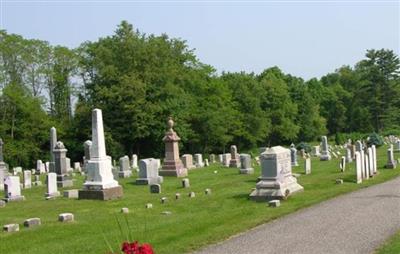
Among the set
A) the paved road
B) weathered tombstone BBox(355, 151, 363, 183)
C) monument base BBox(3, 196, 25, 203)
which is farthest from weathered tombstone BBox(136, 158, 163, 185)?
the paved road

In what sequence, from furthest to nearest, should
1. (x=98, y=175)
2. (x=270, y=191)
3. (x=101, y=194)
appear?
(x=98, y=175) < (x=101, y=194) < (x=270, y=191)

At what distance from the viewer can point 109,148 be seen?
157 feet

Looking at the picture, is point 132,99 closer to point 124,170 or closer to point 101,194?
point 124,170

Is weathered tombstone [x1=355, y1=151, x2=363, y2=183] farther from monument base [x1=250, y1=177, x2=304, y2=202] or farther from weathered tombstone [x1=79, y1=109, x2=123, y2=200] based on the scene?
weathered tombstone [x1=79, y1=109, x2=123, y2=200]

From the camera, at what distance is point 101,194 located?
18797 mm

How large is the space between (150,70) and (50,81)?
12.3 meters

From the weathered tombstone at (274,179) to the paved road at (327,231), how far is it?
1755mm

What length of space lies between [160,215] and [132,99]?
114 feet

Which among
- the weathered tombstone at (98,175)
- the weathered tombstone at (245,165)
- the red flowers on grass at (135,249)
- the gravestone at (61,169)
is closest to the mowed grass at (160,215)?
the weathered tombstone at (98,175)

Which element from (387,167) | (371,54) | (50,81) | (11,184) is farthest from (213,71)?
(11,184)

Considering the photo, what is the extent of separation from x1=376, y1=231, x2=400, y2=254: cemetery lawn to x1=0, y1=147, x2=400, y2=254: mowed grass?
127 inches

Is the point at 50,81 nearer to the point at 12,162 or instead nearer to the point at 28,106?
the point at 28,106

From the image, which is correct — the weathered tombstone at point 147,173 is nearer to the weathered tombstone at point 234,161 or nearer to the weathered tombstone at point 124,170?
the weathered tombstone at point 124,170

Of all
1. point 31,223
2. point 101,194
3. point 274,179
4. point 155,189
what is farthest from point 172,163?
point 31,223
